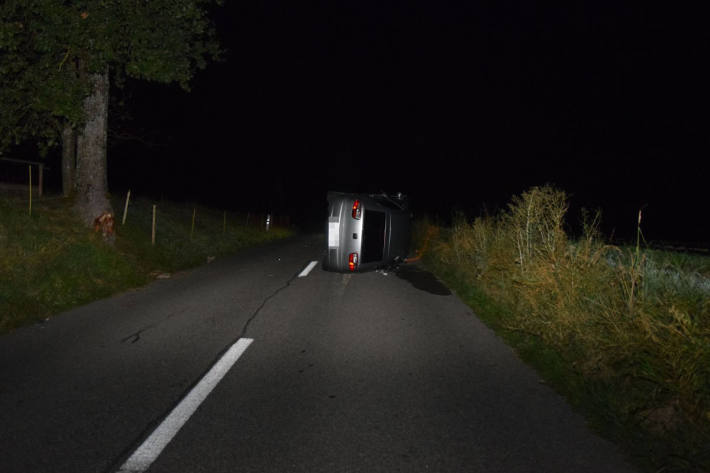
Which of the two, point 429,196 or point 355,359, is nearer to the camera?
point 355,359

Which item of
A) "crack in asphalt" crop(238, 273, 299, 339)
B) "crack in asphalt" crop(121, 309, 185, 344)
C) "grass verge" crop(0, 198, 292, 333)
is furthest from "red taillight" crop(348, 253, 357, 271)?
"grass verge" crop(0, 198, 292, 333)

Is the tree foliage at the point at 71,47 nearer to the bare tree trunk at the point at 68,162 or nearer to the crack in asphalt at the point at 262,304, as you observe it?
the bare tree trunk at the point at 68,162

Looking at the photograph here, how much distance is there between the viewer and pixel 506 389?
424 centimetres

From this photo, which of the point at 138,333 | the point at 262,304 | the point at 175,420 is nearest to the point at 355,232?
the point at 262,304

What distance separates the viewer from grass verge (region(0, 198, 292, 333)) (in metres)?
7.23

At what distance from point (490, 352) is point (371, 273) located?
22.0 ft

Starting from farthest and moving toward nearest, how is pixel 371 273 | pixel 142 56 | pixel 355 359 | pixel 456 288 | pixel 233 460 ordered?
1. pixel 371 273
2. pixel 142 56
3. pixel 456 288
4. pixel 355 359
5. pixel 233 460

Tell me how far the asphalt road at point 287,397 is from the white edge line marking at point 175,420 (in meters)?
0.05

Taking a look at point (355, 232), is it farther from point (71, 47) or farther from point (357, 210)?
point (71, 47)

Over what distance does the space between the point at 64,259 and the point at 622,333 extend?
32.6ft

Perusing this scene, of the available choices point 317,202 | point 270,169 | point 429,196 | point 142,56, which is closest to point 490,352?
point 142,56

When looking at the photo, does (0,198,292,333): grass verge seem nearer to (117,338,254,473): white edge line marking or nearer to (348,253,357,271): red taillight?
(117,338,254,473): white edge line marking

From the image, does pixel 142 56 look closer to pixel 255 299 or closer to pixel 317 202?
pixel 255 299

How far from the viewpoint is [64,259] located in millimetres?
9094
